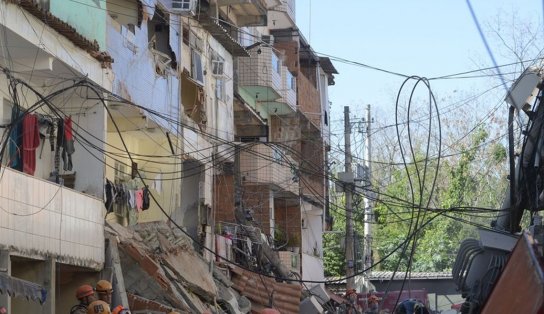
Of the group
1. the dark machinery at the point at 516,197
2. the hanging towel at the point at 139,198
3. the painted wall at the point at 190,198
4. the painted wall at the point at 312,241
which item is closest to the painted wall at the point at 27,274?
the dark machinery at the point at 516,197

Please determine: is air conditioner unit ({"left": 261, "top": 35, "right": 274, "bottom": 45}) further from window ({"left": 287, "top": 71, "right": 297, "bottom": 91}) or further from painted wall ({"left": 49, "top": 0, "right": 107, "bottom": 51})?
painted wall ({"left": 49, "top": 0, "right": 107, "bottom": 51})

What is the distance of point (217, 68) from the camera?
34.8 m

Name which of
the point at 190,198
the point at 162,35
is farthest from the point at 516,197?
the point at 190,198

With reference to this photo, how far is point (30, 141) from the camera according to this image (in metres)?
19.9

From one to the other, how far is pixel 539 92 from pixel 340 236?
45633mm

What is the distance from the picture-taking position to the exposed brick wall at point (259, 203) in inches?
1639

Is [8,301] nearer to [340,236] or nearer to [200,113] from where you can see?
[200,113]

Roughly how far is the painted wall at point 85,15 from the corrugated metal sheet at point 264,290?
926 centimetres

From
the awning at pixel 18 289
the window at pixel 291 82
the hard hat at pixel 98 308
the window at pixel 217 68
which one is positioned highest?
the window at pixel 291 82

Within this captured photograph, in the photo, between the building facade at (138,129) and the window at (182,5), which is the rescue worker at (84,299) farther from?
the window at (182,5)

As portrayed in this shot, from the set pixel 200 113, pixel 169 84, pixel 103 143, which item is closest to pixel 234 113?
pixel 200 113

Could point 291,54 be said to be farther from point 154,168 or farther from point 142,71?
point 142,71

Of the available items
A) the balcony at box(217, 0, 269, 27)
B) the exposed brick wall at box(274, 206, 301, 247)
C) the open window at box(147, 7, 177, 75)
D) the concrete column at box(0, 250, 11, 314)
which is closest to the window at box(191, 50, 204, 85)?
the open window at box(147, 7, 177, 75)

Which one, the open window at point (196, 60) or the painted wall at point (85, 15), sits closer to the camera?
the painted wall at point (85, 15)
